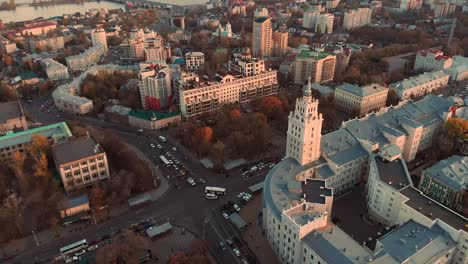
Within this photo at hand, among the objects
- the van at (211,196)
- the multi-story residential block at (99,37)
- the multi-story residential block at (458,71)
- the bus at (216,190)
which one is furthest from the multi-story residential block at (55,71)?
the multi-story residential block at (458,71)

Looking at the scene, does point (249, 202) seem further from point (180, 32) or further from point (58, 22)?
point (58, 22)

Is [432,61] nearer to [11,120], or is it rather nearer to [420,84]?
[420,84]

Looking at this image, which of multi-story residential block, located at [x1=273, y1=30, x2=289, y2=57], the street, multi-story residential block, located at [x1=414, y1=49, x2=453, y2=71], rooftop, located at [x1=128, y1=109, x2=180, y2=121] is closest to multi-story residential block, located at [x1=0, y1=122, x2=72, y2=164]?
the street

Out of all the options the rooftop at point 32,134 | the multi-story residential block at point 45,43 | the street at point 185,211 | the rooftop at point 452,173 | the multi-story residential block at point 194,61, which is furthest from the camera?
the multi-story residential block at point 45,43

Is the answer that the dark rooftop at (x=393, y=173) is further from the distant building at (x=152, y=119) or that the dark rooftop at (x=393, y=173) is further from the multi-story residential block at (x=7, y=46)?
the multi-story residential block at (x=7, y=46)

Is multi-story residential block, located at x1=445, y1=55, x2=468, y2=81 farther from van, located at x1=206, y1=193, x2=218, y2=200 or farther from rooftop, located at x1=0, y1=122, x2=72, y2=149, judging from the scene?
rooftop, located at x1=0, y1=122, x2=72, y2=149

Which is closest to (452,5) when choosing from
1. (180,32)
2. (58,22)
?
(180,32)
